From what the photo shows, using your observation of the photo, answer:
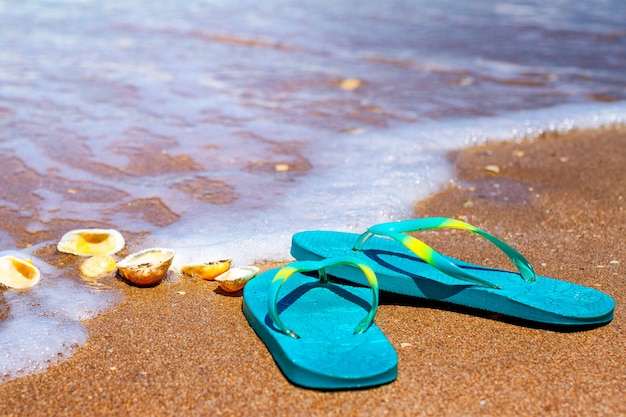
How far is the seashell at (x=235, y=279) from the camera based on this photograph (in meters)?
2.40

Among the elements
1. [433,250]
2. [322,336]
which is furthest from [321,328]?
[433,250]

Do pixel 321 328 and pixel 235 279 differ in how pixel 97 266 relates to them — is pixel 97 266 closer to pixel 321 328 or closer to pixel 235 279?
pixel 235 279

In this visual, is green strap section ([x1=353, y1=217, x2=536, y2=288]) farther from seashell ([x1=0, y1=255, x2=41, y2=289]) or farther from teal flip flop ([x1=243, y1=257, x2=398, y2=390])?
seashell ([x1=0, y1=255, x2=41, y2=289])

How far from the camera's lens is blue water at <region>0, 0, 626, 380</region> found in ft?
10.5

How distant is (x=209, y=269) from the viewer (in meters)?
2.54

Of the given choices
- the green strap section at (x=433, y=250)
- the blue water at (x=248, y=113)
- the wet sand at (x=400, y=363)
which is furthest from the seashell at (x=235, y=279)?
the green strap section at (x=433, y=250)

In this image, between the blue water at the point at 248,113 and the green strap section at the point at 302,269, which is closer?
the green strap section at the point at 302,269

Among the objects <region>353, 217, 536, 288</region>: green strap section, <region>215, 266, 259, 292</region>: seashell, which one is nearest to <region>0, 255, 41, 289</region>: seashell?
<region>215, 266, 259, 292</region>: seashell

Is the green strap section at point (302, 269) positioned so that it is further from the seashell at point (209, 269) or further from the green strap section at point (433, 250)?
the seashell at point (209, 269)

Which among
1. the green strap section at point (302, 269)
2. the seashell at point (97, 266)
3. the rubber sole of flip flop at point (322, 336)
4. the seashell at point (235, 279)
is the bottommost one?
the seashell at point (97, 266)

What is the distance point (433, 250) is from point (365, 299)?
0.28 metres

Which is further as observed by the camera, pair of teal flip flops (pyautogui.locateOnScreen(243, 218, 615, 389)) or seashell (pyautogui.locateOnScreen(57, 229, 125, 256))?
seashell (pyautogui.locateOnScreen(57, 229, 125, 256))

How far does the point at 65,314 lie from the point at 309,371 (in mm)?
994

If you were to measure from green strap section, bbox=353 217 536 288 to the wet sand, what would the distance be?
198mm
